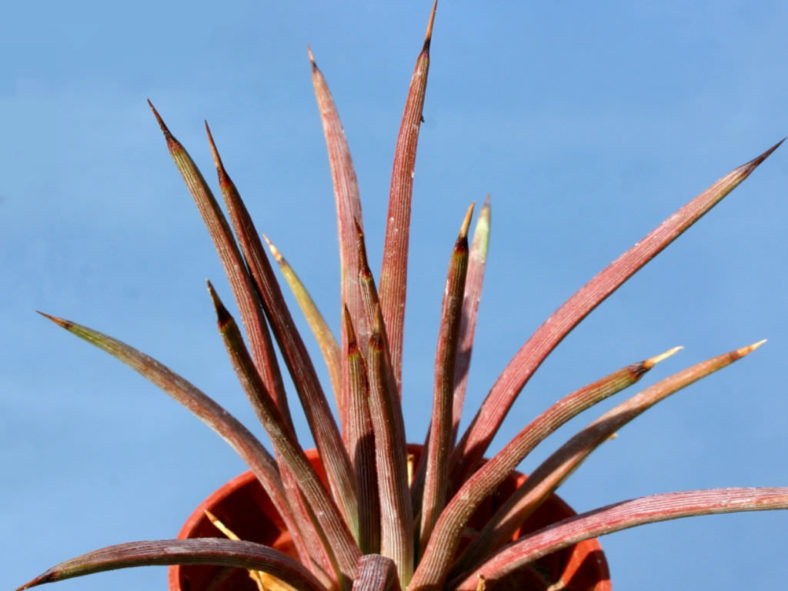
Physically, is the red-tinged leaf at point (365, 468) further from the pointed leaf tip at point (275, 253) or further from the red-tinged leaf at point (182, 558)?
the pointed leaf tip at point (275, 253)

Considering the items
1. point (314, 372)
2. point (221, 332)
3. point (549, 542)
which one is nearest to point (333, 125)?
point (314, 372)

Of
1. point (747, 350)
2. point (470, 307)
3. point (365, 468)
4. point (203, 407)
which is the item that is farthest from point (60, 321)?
point (747, 350)

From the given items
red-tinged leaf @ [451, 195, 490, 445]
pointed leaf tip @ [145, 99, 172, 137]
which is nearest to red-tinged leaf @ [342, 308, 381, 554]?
red-tinged leaf @ [451, 195, 490, 445]

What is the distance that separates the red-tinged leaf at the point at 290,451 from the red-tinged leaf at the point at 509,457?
111 mm

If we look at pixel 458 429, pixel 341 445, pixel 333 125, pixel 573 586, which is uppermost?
pixel 333 125

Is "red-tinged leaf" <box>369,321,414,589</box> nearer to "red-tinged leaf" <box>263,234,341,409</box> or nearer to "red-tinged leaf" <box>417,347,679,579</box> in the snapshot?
"red-tinged leaf" <box>417,347,679,579</box>

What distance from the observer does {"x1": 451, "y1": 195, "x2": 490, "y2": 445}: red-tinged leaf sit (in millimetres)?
1532

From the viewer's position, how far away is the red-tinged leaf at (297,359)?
1.23m

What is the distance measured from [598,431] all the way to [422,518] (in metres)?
0.28

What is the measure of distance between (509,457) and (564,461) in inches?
6.3

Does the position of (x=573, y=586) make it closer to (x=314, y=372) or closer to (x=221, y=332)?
(x=314, y=372)

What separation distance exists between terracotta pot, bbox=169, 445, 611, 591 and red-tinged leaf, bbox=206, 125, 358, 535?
9.6 inches

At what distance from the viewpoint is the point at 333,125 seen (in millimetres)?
1547

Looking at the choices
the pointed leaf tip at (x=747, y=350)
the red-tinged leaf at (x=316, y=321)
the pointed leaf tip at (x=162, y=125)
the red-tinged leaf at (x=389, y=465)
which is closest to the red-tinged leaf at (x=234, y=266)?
the pointed leaf tip at (x=162, y=125)
